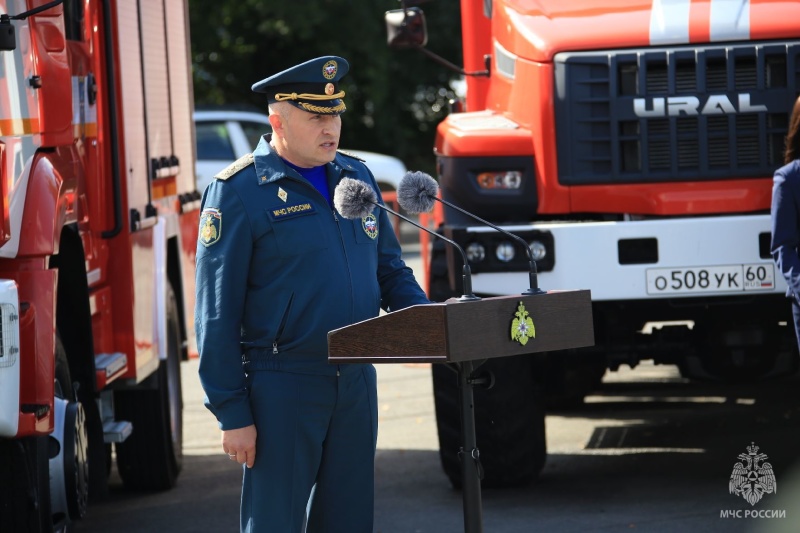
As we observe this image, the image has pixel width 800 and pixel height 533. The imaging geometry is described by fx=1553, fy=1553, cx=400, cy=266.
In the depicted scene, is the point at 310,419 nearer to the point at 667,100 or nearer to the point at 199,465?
the point at 667,100

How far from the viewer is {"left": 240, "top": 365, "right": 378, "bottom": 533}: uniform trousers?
4.17 m

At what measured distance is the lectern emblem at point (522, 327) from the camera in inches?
155

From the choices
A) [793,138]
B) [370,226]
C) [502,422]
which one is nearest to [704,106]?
[793,138]

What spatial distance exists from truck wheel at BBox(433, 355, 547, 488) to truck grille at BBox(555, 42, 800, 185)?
0.92 m

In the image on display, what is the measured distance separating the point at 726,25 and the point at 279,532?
3.38m

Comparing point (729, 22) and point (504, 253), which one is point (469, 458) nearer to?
point (504, 253)

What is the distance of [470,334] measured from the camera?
151 inches

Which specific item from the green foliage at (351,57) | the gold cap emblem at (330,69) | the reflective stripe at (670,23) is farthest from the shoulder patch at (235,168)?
the green foliage at (351,57)

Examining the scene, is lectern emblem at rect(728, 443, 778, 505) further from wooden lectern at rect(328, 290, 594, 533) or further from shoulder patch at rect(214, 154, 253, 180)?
shoulder patch at rect(214, 154, 253, 180)

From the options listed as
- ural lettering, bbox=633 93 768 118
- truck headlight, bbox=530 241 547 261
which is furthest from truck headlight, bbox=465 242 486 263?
ural lettering, bbox=633 93 768 118

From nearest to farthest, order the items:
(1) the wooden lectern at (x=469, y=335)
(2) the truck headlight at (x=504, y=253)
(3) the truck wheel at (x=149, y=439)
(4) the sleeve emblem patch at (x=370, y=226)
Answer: (1) the wooden lectern at (x=469, y=335)
(4) the sleeve emblem patch at (x=370, y=226)
(2) the truck headlight at (x=504, y=253)
(3) the truck wheel at (x=149, y=439)

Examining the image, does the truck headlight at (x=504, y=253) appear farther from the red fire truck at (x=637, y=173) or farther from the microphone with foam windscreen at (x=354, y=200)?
the microphone with foam windscreen at (x=354, y=200)

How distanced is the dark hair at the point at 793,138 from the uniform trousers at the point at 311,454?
8.61ft

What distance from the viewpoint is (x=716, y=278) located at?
6.32 m
